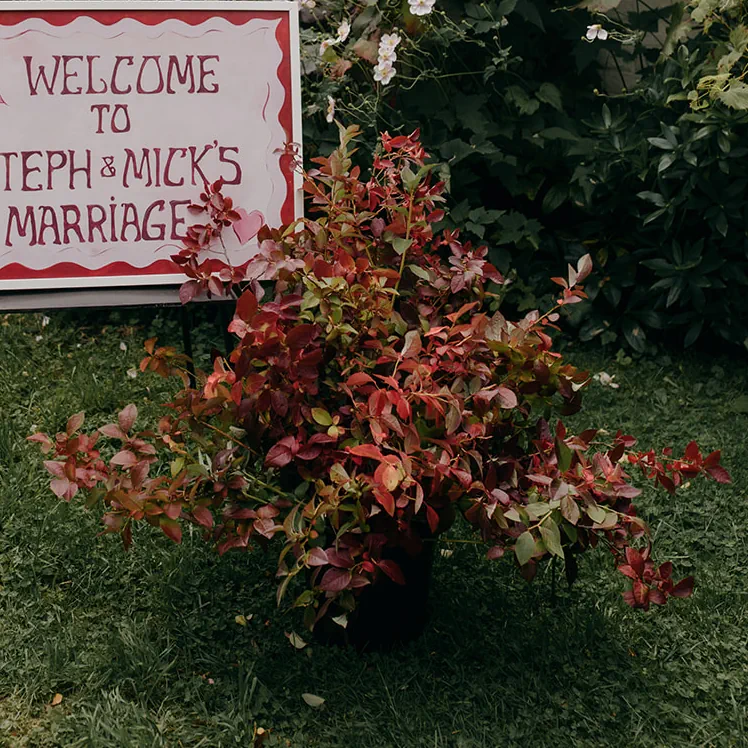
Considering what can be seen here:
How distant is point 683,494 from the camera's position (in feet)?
8.98

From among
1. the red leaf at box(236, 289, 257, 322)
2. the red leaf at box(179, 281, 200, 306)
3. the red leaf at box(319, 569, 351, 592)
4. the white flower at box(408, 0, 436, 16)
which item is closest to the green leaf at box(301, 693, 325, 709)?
the red leaf at box(319, 569, 351, 592)

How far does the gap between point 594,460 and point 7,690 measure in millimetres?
1306

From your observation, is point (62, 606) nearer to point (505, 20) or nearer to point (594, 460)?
point (594, 460)

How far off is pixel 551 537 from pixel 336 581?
0.40 meters

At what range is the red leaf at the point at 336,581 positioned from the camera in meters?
1.81

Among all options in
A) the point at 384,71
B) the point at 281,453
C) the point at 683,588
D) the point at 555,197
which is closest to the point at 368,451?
the point at 281,453

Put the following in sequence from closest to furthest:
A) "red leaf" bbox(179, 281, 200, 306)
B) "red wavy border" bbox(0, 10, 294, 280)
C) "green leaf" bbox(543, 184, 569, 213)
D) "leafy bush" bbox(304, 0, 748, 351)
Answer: "red leaf" bbox(179, 281, 200, 306) → "red wavy border" bbox(0, 10, 294, 280) → "leafy bush" bbox(304, 0, 748, 351) → "green leaf" bbox(543, 184, 569, 213)

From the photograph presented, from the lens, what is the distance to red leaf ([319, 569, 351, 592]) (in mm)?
1810

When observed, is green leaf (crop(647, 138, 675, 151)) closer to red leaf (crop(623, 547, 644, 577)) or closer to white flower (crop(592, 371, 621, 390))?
white flower (crop(592, 371, 621, 390))

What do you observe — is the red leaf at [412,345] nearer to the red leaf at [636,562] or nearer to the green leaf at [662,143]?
the red leaf at [636,562]

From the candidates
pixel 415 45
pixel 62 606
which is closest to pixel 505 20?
Answer: pixel 415 45

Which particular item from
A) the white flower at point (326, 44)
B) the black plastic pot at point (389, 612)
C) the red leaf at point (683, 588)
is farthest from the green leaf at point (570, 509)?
the white flower at point (326, 44)

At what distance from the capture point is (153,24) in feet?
7.70

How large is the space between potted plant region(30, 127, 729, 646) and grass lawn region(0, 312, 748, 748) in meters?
0.23
